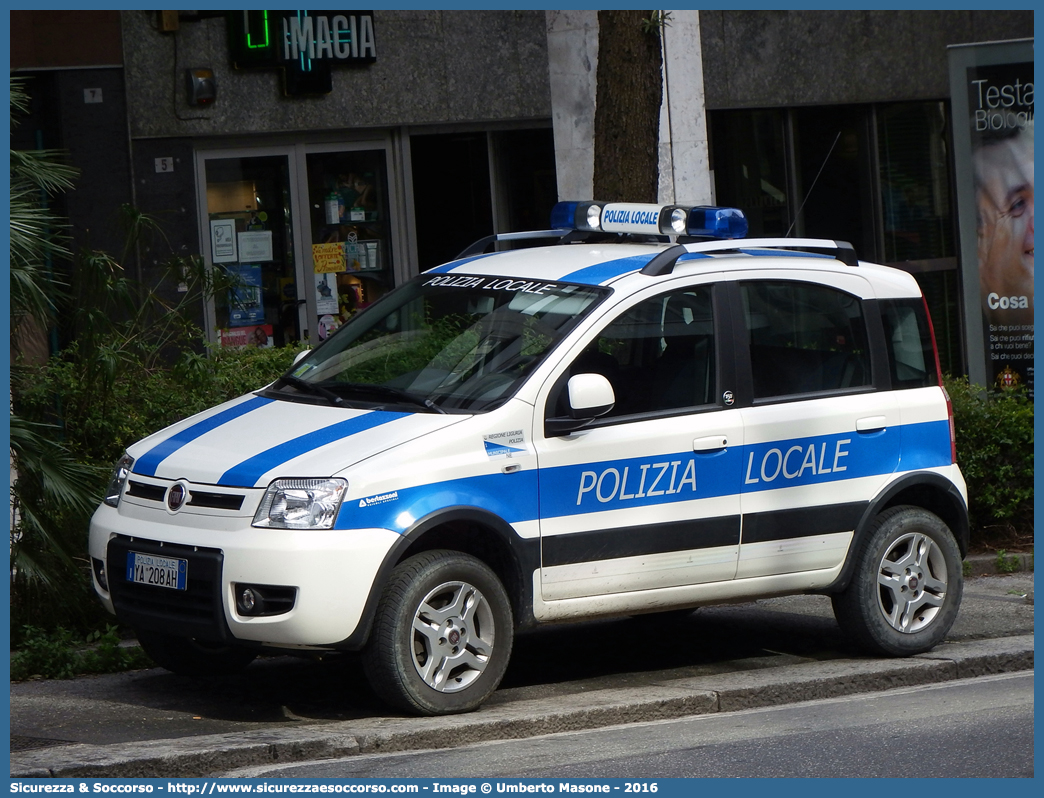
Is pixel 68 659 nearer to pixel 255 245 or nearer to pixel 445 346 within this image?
pixel 445 346

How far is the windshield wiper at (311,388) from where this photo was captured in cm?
682

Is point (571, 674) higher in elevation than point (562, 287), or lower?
lower

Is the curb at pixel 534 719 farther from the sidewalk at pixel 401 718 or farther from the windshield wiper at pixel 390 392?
the windshield wiper at pixel 390 392

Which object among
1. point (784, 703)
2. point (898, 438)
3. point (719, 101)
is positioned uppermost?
point (719, 101)

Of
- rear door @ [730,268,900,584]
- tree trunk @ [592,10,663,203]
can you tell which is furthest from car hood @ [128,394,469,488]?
tree trunk @ [592,10,663,203]

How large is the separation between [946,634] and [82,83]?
883 centimetres

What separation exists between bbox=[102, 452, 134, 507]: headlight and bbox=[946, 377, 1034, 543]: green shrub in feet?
19.0

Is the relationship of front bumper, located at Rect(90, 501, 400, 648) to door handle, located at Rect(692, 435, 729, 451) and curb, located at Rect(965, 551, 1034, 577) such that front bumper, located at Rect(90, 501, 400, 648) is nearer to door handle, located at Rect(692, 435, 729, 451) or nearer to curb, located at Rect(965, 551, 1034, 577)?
door handle, located at Rect(692, 435, 729, 451)

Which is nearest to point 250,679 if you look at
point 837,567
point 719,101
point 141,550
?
point 141,550

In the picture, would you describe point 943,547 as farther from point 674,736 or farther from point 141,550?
point 141,550

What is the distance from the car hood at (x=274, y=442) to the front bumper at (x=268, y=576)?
8.3 inches

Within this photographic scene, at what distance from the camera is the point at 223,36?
13.9 m

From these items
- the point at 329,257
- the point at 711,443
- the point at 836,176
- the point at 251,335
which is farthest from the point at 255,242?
the point at 711,443

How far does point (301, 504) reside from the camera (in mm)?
6062
